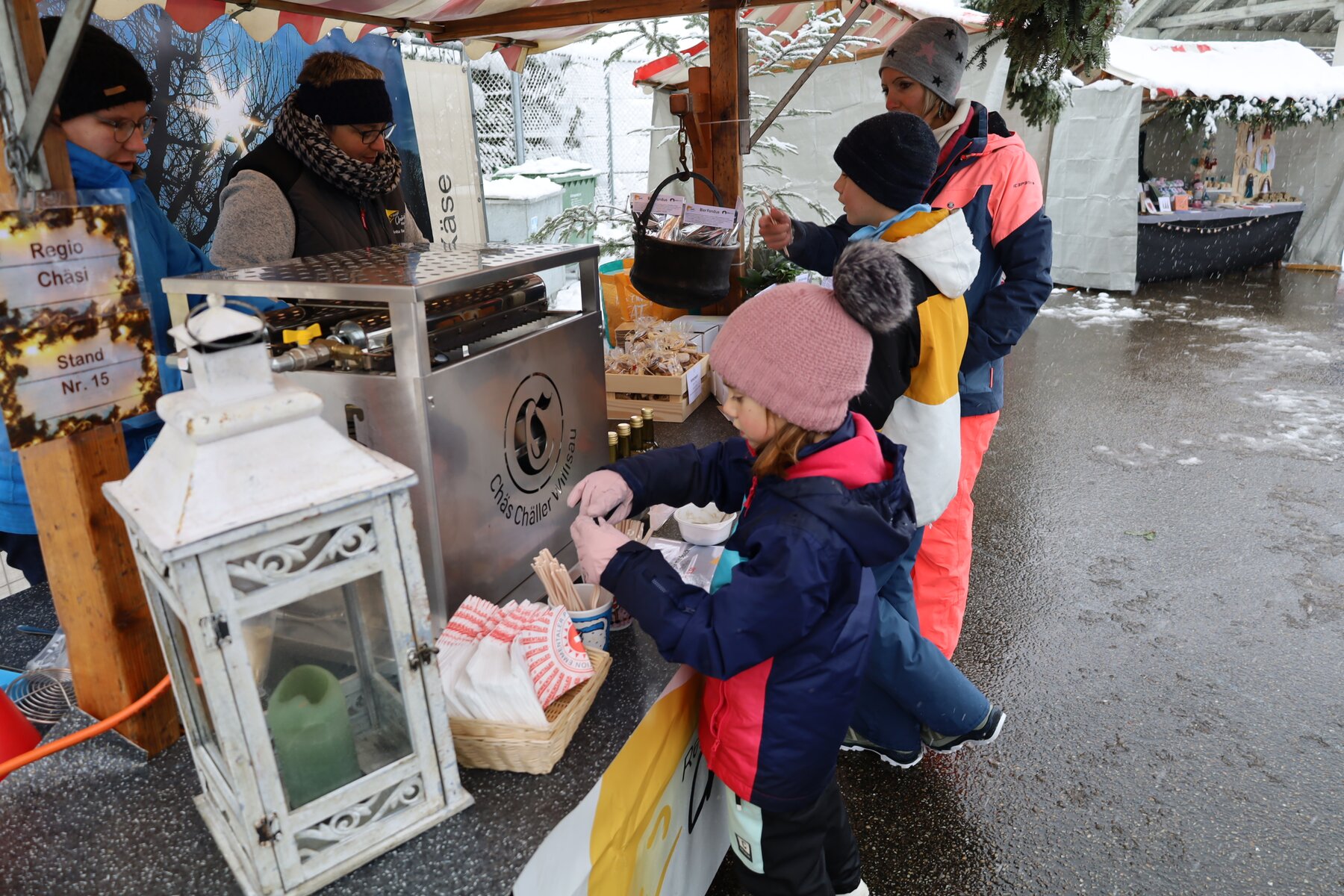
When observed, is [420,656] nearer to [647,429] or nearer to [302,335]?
[302,335]

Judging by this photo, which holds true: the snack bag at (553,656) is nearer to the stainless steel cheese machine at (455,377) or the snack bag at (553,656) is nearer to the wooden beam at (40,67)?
the stainless steel cheese machine at (455,377)

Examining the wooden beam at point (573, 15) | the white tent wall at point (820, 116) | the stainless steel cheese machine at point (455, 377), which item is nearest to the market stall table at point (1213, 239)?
the white tent wall at point (820, 116)

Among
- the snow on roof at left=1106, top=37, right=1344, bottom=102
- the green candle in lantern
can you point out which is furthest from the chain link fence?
the green candle in lantern

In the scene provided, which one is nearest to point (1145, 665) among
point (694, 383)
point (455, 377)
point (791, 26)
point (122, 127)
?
point (694, 383)


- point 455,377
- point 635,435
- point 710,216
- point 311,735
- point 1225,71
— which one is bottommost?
point 635,435

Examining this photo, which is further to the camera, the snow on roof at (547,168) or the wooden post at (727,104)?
the snow on roof at (547,168)

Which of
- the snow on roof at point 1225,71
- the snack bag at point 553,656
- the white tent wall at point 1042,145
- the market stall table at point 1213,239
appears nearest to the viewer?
the snack bag at point 553,656

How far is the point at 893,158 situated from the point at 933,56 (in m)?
0.85

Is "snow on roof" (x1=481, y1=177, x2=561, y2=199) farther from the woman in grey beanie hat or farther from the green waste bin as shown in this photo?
the woman in grey beanie hat

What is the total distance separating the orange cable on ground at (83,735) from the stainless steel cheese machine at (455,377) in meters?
0.42

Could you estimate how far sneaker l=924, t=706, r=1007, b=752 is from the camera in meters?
2.22

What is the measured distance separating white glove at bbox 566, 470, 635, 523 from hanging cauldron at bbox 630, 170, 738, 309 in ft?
3.16

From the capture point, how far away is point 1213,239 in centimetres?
1049

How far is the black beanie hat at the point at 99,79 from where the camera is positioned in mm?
1876
